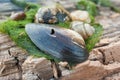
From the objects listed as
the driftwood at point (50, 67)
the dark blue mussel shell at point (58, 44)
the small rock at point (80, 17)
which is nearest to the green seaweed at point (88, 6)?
the small rock at point (80, 17)

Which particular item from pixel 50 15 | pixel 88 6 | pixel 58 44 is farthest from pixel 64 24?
pixel 88 6

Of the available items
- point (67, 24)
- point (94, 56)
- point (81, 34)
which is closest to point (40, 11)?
point (67, 24)

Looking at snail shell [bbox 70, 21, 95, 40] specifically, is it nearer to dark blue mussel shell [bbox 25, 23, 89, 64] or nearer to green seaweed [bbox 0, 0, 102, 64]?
green seaweed [bbox 0, 0, 102, 64]

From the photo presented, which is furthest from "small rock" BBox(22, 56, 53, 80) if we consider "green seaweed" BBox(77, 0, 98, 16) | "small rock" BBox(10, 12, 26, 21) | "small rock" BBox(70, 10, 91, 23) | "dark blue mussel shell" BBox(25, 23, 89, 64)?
"green seaweed" BBox(77, 0, 98, 16)

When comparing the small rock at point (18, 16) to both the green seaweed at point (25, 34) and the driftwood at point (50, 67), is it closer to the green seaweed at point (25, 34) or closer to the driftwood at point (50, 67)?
the green seaweed at point (25, 34)

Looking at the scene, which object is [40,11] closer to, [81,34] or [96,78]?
[81,34]
